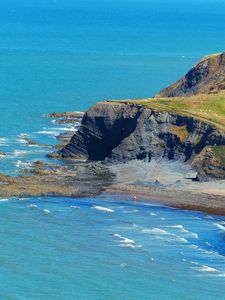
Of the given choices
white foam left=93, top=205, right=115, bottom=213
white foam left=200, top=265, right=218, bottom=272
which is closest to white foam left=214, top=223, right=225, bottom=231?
white foam left=93, top=205, right=115, bottom=213

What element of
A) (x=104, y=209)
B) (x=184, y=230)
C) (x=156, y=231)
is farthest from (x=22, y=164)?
(x=184, y=230)

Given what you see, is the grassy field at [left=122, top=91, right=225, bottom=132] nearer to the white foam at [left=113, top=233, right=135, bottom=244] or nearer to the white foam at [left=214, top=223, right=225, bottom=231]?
the white foam at [left=214, top=223, right=225, bottom=231]

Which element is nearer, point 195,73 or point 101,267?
point 101,267

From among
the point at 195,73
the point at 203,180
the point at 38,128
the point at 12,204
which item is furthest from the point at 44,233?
the point at 195,73

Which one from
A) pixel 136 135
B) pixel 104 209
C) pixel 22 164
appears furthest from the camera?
pixel 136 135

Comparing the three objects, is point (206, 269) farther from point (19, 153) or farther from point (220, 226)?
point (19, 153)

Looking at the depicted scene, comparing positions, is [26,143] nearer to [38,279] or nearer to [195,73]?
[195,73]
